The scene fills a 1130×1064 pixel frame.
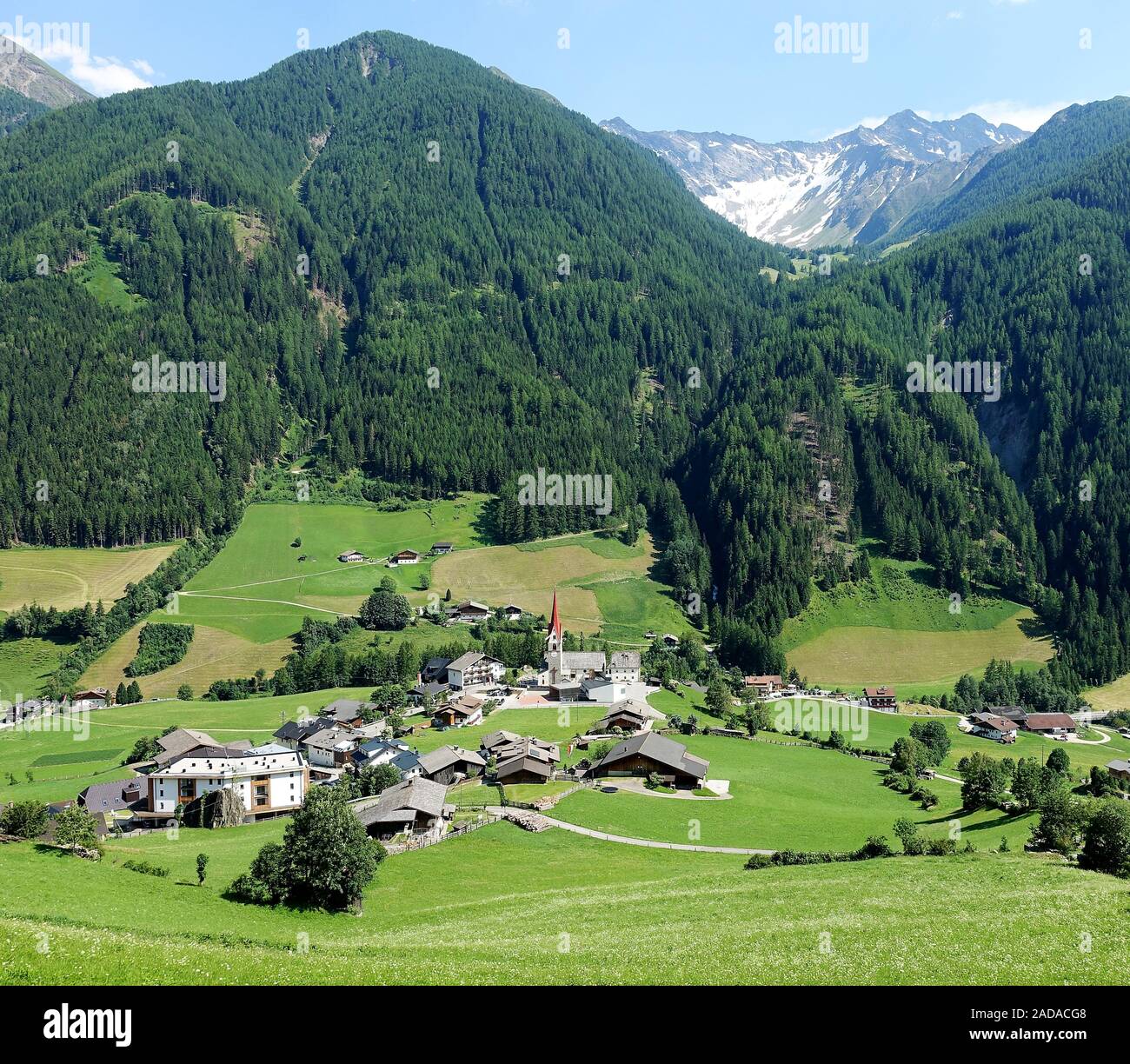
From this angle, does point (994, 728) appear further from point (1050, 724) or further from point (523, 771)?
point (523, 771)

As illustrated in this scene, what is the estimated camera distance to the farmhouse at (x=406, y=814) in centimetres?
6512

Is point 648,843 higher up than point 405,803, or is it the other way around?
point 405,803

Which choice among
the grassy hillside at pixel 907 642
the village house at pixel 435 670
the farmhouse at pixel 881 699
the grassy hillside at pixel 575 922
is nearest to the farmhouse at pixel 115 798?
the grassy hillside at pixel 575 922

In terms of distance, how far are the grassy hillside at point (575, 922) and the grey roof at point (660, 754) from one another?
2070cm

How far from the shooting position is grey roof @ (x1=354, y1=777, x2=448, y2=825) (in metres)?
65.4

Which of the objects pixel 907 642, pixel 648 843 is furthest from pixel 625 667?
pixel 907 642

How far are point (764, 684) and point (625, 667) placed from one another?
3378cm

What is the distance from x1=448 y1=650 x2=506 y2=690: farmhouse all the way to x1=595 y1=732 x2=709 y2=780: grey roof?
48.7 meters

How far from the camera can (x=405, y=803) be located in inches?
2601

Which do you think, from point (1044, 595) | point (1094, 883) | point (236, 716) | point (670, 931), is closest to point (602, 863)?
point (670, 931)

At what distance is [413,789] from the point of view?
6962 centimetres

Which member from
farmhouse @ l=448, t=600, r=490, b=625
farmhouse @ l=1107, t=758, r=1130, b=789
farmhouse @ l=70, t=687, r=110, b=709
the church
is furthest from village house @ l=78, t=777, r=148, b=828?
farmhouse @ l=1107, t=758, r=1130, b=789

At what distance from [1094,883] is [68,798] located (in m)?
80.2

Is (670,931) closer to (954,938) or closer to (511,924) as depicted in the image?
(511,924)
